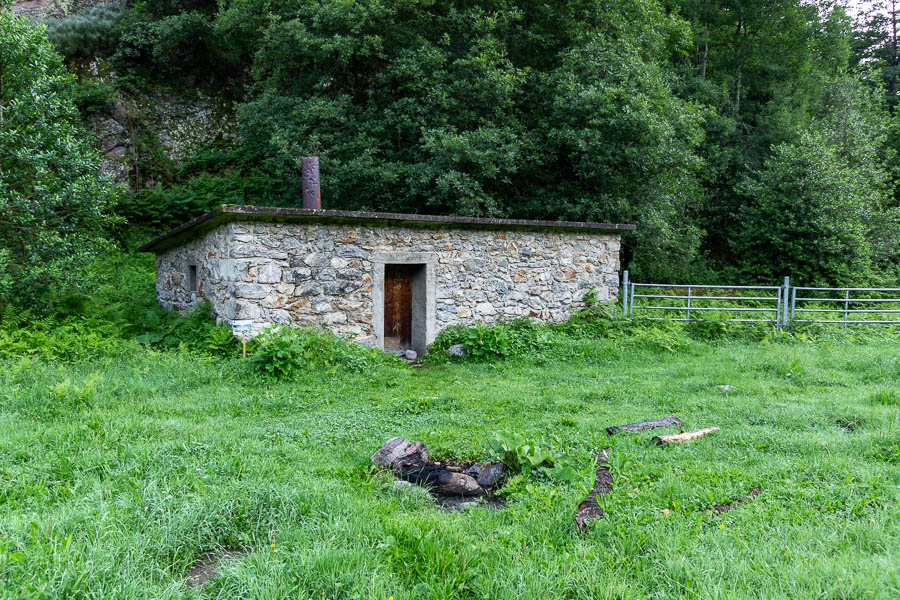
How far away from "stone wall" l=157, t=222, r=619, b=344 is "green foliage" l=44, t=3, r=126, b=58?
1165cm

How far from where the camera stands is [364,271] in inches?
348

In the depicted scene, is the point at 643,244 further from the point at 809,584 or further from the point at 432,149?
the point at 809,584

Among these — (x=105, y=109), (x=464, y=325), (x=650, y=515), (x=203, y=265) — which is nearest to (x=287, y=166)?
(x=203, y=265)

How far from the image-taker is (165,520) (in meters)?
2.85

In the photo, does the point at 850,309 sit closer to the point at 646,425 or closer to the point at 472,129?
the point at 472,129

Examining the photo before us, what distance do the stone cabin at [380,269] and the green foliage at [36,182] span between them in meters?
1.52

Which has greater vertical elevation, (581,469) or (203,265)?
(203,265)

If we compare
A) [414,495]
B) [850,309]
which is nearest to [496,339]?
[414,495]

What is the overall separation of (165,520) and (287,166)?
11756 mm

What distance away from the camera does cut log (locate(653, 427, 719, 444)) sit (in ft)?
15.1

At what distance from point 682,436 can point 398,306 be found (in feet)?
19.7

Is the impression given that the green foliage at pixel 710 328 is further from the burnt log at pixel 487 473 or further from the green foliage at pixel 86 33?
the green foliage at pixel 86 33

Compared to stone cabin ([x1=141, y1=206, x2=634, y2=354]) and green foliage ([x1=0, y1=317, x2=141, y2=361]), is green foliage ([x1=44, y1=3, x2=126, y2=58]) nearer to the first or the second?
stone cabin ([x1=141, y1=206, x2=634, y2=354])

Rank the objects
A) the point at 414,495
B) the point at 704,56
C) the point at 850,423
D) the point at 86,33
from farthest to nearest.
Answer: the point at 704,56
the point at 86,33
the point at 850,423
the point at 414,495
